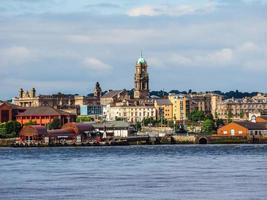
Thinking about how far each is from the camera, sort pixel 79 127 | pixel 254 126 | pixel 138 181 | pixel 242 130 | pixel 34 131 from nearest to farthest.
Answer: pixel 138 181 < pixel 34 131 < pixel 242 130 < pixel 254 126 < pixel 79 127

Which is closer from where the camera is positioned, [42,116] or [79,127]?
[79,127]

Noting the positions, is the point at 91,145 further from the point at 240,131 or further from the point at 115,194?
the point at 115,194

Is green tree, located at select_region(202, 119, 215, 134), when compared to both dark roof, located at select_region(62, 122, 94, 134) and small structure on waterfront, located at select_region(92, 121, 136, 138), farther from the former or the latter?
dark roof, located at select_region(62, 122, 94, 134)

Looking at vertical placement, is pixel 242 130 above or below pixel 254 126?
below

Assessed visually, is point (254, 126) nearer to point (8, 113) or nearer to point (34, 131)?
point (34, 131)

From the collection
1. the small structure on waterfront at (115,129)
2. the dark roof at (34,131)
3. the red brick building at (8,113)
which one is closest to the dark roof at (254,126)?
the small structure on waterfront at (115,129)

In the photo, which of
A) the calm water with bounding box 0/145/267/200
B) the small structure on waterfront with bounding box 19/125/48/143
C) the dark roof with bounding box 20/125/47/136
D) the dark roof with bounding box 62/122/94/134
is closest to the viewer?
the calm water with bounding box 0/145/267/200

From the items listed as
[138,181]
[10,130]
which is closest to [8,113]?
[10,130]

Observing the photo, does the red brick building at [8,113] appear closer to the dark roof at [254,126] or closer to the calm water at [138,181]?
the dark roof at [254,126]

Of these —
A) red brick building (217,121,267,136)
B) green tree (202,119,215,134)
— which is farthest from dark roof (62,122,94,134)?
green tree (202,119,215,134)

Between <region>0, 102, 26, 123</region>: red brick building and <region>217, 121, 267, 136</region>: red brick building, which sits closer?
<region>217, 121, 267, 136</region>: red brick building

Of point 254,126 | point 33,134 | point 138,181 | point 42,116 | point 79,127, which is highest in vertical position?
point 42,116

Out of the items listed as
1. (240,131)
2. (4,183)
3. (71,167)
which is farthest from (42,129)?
(4,183)

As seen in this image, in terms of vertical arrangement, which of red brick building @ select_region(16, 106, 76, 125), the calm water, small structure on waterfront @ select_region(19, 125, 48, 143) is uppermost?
red brick building @ select_region(16, 106, 76, 125)
